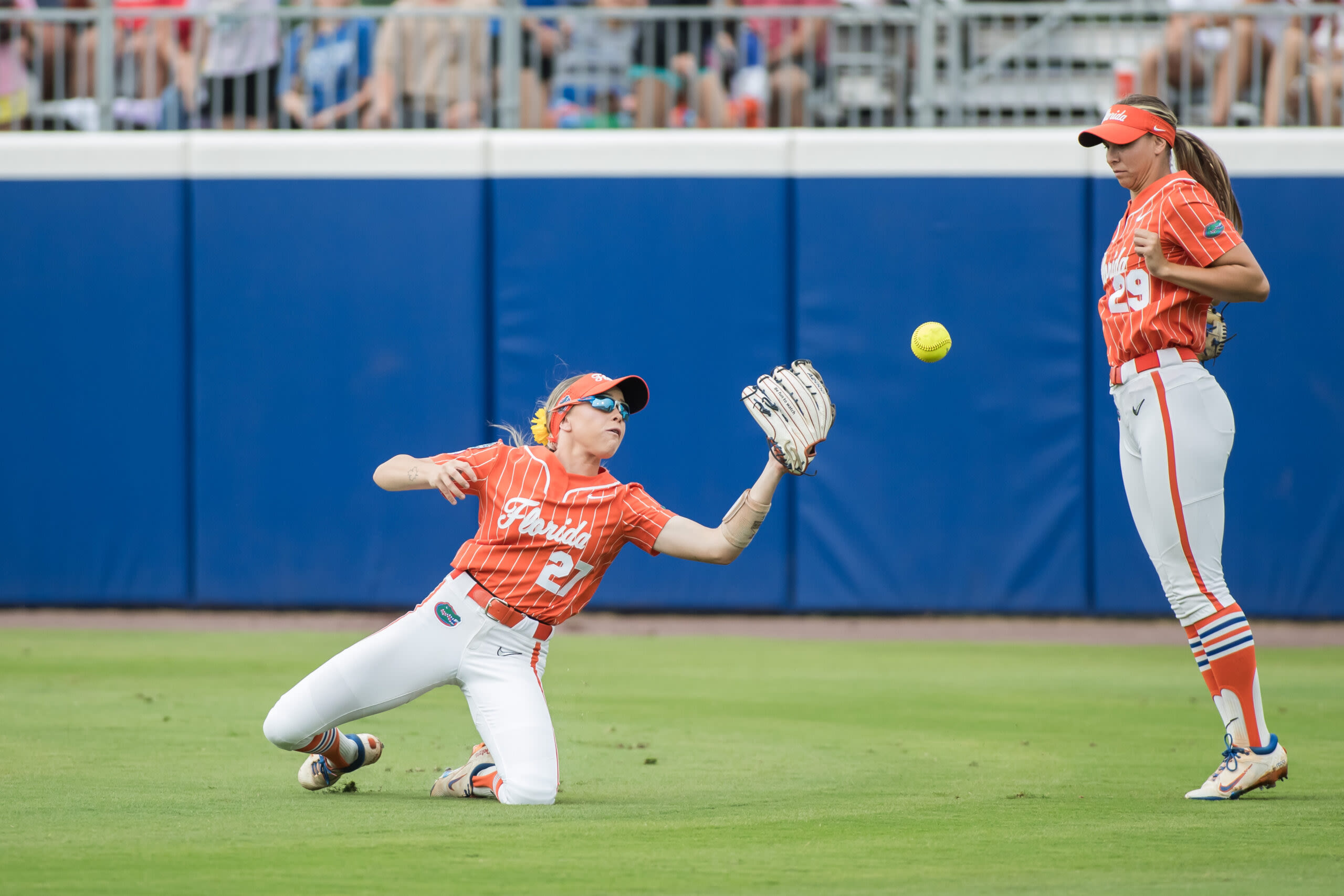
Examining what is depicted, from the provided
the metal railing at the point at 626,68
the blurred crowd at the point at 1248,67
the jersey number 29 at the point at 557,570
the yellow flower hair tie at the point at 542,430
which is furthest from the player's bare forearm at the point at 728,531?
the blurred crowd at the point at 1248,67

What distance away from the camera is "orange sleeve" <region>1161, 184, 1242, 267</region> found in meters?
4.58

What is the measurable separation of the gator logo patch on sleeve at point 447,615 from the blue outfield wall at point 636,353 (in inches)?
204

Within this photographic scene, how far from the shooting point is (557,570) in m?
4.73

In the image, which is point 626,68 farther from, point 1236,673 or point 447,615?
point 1236,673

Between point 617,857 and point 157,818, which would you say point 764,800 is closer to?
point 617,857

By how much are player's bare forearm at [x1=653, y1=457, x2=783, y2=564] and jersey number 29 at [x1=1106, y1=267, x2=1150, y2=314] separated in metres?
1.20

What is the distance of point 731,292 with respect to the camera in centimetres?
990

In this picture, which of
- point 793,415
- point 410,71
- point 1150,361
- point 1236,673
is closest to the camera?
point 793,415

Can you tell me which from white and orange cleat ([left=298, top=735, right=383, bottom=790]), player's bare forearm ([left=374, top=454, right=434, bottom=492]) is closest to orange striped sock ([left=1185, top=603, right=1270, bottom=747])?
player's bare forearm ([left=374, top=454, right=434, bottom=492])

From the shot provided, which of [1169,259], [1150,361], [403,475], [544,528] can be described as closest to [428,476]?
[403,475]

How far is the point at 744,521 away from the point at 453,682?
106 cm

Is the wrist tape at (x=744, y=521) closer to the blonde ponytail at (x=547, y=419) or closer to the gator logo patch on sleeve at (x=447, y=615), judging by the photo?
the blonde ponytail at (x=547, y=419)

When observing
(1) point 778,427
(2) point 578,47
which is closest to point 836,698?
(1) point 778,427

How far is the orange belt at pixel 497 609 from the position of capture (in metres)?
4.71
